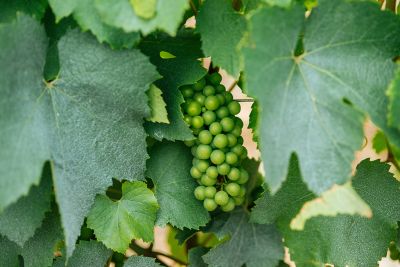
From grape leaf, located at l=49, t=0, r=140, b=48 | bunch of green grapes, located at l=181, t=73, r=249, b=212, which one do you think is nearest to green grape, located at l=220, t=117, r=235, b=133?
bunch of green grapes, located at l=181, t=73, r=249, b=212

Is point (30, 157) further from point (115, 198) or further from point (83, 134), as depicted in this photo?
point (115, 198)

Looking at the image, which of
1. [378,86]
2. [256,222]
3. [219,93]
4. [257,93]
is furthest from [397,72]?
[256,222]

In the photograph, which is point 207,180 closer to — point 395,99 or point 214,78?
point 214,78

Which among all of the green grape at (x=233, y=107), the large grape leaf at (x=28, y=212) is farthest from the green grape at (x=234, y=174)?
the large grape leaf at (x=28, y=212)

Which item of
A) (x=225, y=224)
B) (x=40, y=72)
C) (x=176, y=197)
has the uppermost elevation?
(x=40, y=72)

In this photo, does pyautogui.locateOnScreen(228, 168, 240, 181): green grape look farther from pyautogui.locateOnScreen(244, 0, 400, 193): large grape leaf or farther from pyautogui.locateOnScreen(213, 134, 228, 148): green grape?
pyautogui.locateOnScreen(244, 0, 400, 193): large grape leaf
